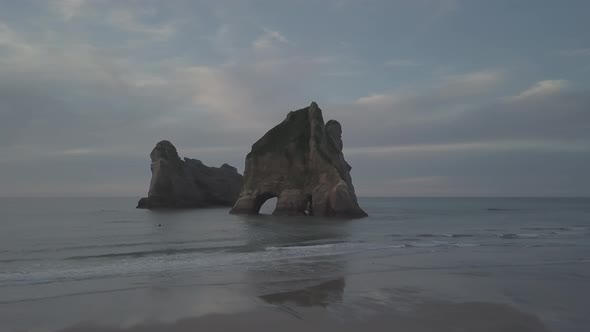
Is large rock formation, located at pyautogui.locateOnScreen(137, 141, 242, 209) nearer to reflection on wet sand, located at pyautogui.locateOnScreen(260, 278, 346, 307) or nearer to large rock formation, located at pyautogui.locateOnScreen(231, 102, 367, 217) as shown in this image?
large rock formation, located at pyautogui.locateOnScreen(231, 102, 367, 217)

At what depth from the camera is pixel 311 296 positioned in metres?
12.0

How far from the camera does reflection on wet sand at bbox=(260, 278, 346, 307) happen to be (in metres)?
11.4

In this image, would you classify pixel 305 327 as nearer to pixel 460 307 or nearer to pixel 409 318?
Result: pixel 409 318

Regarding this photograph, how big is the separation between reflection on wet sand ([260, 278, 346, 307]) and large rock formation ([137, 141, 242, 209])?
70.5m

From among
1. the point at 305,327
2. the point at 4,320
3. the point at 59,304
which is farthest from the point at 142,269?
the point at 305,327

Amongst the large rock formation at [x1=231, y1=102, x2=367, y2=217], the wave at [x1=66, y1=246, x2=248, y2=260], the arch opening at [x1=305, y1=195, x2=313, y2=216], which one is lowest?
the wave at [x1=66, y1=246, x2=248, y2=260]

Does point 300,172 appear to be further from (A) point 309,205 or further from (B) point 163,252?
(B) point 163,252

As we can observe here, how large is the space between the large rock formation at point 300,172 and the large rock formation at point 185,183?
27532mm

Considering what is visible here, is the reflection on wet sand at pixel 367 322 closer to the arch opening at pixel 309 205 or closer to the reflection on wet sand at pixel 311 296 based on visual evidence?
the reflection on wet sand at pixel 311 296

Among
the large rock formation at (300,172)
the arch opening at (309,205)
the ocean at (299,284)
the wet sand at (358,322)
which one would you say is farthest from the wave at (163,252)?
the arch opening at (309,205)

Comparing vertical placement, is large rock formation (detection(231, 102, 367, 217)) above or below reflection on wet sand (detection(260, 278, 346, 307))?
above

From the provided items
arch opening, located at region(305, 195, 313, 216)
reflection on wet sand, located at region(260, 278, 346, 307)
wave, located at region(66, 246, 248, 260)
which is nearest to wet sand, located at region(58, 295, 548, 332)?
reflection on wet sand, located at region(260, 278, 346, 307)

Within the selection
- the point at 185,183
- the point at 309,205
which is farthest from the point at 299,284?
the point at 185,183

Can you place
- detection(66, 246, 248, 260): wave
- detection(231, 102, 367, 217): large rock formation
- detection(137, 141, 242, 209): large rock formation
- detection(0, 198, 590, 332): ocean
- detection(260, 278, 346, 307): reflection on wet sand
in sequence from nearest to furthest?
detection(0, 198, 590, 332): ocean < detection(260, 278, 346, 307): reflection on wet sand < detection(66, 246, 248, 260): wave < detection(231, 102, 367, 217): large rock formation < detection(137, 141, 242, 209): large rock formation
